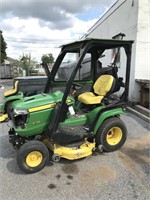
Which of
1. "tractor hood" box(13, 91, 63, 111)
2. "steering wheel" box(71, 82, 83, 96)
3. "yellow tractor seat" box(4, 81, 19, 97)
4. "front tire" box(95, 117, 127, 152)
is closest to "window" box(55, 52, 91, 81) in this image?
"steering wheel" box(71, 82, 83, 96)

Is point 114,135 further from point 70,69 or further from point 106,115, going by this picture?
point 70,69

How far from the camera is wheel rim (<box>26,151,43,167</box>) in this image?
3309 mm

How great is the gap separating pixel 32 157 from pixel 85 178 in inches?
32.8

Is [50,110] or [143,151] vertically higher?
[50,110]

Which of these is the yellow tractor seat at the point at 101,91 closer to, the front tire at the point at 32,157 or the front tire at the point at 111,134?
the front tire at the point at 111,134

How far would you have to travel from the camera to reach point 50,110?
11.9 ft

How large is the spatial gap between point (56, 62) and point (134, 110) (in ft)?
11.0

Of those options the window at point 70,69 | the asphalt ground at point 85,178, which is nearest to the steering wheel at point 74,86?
the window at point 70,69

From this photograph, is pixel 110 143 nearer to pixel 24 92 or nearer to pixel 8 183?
pixel 8 183

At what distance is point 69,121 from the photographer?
3781 millimetres

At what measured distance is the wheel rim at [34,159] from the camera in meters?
3.31

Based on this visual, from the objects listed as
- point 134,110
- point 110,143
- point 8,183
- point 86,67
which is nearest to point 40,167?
point 8,183

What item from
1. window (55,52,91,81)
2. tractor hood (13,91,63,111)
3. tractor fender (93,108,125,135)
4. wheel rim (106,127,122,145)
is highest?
window (55,52,91,81)

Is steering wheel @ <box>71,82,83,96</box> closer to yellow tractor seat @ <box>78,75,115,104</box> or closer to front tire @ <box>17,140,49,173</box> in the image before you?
yellow tractor seat @ <box>78,75,115,104</box>
